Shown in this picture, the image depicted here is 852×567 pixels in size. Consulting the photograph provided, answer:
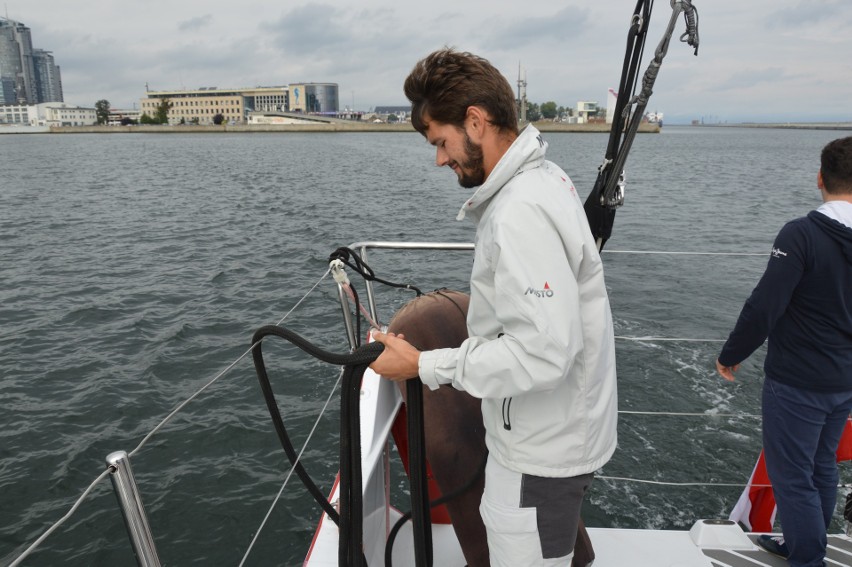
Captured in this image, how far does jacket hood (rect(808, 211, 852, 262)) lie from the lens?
2.07 meters

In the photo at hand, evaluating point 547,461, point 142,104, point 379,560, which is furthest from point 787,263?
point 142,104

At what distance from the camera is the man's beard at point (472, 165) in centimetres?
156

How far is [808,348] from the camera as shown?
2.21 meters

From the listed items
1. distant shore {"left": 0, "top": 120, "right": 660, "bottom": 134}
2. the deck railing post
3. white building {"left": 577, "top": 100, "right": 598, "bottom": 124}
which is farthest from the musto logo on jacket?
white building {"left": 577, "top": 100, "right": 598, "bottom": 124}

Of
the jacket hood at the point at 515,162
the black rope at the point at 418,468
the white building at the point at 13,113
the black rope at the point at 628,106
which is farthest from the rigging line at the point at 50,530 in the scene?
the white building at the point at 13,113

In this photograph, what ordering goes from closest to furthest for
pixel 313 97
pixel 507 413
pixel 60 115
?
pixel 507 413, pixel 60 115, pixel 313 97

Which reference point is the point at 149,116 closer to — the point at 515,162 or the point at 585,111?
the point at 585,111

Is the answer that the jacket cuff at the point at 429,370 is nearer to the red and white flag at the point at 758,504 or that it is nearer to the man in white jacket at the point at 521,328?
the man in white jacket at the point at 521,328

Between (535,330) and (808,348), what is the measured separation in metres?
1.44

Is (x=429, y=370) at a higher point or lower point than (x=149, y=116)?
lower

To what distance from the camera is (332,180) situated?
2888 centimetres

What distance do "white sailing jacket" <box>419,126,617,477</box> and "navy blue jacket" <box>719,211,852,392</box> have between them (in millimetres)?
970

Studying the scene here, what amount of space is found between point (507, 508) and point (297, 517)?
363 centimetres

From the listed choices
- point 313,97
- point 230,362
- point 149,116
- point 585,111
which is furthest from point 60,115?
point 230,362
